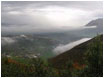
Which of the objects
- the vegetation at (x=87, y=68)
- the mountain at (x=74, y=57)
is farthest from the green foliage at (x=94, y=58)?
the mountain at (x=74, y=57)

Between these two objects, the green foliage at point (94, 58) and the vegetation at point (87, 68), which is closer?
the green foliage at point (94, 58)

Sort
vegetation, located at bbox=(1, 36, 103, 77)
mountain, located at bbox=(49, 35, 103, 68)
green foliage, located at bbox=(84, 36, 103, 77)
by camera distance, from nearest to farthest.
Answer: green foliage, located at bbox=(84, 36, 103, 77), vegetation, located at bbox=(1, 36, 103, 77), mountain, located at bbox=(49, 35, 103, 68)

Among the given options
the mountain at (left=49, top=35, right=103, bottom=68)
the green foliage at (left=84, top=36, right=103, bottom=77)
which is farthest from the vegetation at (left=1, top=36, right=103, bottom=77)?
the mountain at (left=49, top=35, right=103, bottom=68)

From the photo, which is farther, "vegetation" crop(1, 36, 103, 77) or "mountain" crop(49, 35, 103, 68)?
"mountain" crop(49, 35, 103, 68)

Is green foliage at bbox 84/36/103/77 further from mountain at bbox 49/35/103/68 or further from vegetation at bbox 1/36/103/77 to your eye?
mountain at bbox 49/35/103/68

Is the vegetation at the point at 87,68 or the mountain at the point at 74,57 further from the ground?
the vegetation at the point at 87,68

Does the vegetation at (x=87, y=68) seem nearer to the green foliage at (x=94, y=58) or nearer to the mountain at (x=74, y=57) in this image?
the green foliage at (x=94, y=58)

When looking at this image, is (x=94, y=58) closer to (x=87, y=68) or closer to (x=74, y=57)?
(x=87, y=68)

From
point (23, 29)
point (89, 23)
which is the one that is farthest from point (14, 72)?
point (89, 23)

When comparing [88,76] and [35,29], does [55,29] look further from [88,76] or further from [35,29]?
[88,76]

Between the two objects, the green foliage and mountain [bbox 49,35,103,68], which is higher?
the green foliage

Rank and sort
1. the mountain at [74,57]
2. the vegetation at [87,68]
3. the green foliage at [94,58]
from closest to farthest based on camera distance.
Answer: the green foliage at [94,58], the vegetation at [87,68], the mountain at [74,57]

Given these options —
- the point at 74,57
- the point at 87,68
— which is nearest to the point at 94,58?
the point at 87,68
